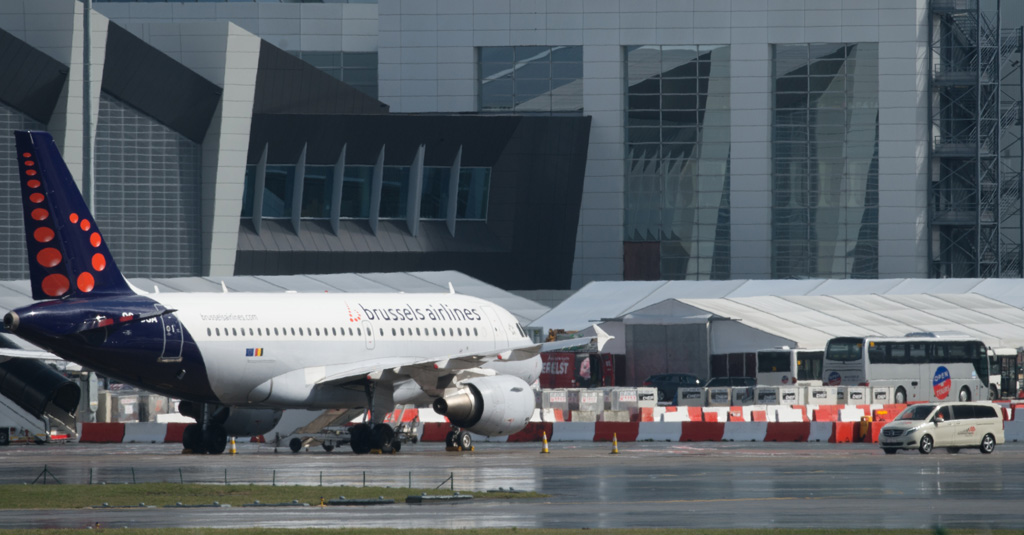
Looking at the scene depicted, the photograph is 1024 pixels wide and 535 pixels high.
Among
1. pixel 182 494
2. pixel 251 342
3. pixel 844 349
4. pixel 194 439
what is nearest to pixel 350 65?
pixel 844 349

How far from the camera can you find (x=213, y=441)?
4059 cm

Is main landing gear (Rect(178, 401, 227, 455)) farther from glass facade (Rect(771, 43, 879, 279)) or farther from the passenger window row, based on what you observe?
glass facade (Rect(771, 43, 879, 279))

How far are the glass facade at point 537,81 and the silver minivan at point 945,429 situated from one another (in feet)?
218

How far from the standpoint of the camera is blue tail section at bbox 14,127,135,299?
35281 millimetres

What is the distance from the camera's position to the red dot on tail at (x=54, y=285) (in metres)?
35.3

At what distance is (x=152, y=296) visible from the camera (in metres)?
37.1

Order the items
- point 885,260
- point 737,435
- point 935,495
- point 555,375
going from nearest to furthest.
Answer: point 935,495, point 737,435, point 555,375, point 885,260

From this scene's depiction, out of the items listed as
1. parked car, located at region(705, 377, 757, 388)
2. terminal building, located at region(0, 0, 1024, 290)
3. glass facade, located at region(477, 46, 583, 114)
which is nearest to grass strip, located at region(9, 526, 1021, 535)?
parked car, located at region(705, 377, 757, 388)

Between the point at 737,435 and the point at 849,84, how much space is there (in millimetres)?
63127

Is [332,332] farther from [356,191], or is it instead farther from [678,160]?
[678,160]

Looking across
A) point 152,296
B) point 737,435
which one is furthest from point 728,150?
point 152,296

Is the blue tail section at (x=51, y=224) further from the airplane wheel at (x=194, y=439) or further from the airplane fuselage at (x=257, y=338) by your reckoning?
the airplane wheel at (x=194, y=439)

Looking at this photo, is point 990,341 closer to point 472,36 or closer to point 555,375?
point 555,375

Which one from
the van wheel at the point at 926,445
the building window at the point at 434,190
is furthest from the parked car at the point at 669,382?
the van wheel at the point at 926,445
